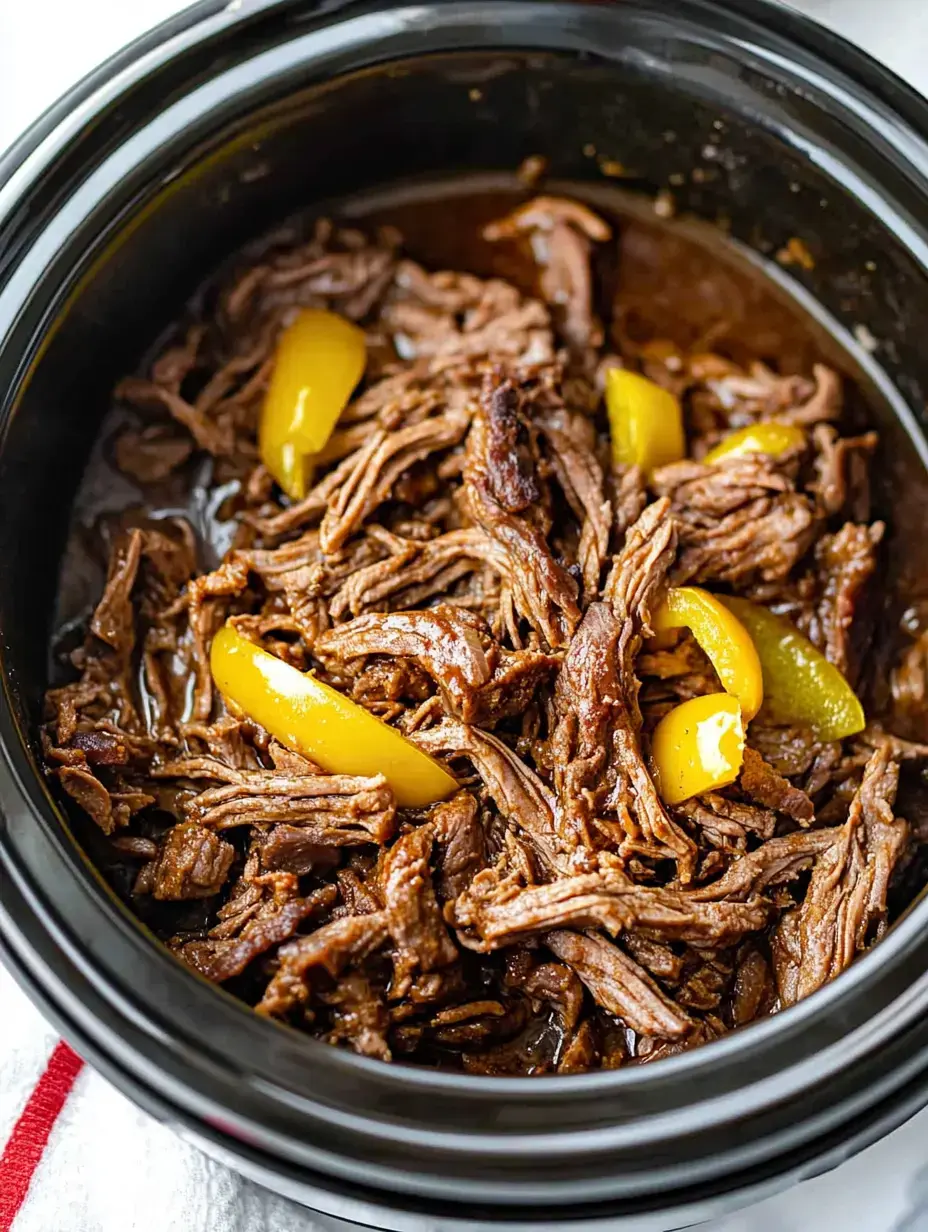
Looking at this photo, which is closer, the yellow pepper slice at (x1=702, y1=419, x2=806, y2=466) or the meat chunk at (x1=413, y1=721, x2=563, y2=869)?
the meat chunk at (x1=413, y1=721, x2=563, y2=869)

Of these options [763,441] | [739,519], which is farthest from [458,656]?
[763,441]

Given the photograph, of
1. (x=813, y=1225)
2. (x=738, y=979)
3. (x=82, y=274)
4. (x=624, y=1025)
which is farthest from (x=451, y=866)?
(x=82, y=274)

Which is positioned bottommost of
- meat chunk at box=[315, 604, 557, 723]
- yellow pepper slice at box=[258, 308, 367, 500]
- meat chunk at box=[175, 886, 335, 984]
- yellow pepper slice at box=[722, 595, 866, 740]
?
meat chunk at box=[175, 886, 335, 984]

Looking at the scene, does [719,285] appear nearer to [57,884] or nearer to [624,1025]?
[624,1025]

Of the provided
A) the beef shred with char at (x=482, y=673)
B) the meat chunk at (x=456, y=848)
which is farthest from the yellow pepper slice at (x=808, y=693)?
the meat chunk at (x=456, y=848)

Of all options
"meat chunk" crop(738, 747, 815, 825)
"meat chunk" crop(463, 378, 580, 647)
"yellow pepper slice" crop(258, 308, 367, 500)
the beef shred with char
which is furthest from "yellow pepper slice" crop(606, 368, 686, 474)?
"meat chunk" crop(738, 747, 815, 825)

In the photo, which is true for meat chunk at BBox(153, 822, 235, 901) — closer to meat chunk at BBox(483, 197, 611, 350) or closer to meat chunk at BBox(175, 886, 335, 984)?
meat chunk at BBox(175, 886, 335, 984)
